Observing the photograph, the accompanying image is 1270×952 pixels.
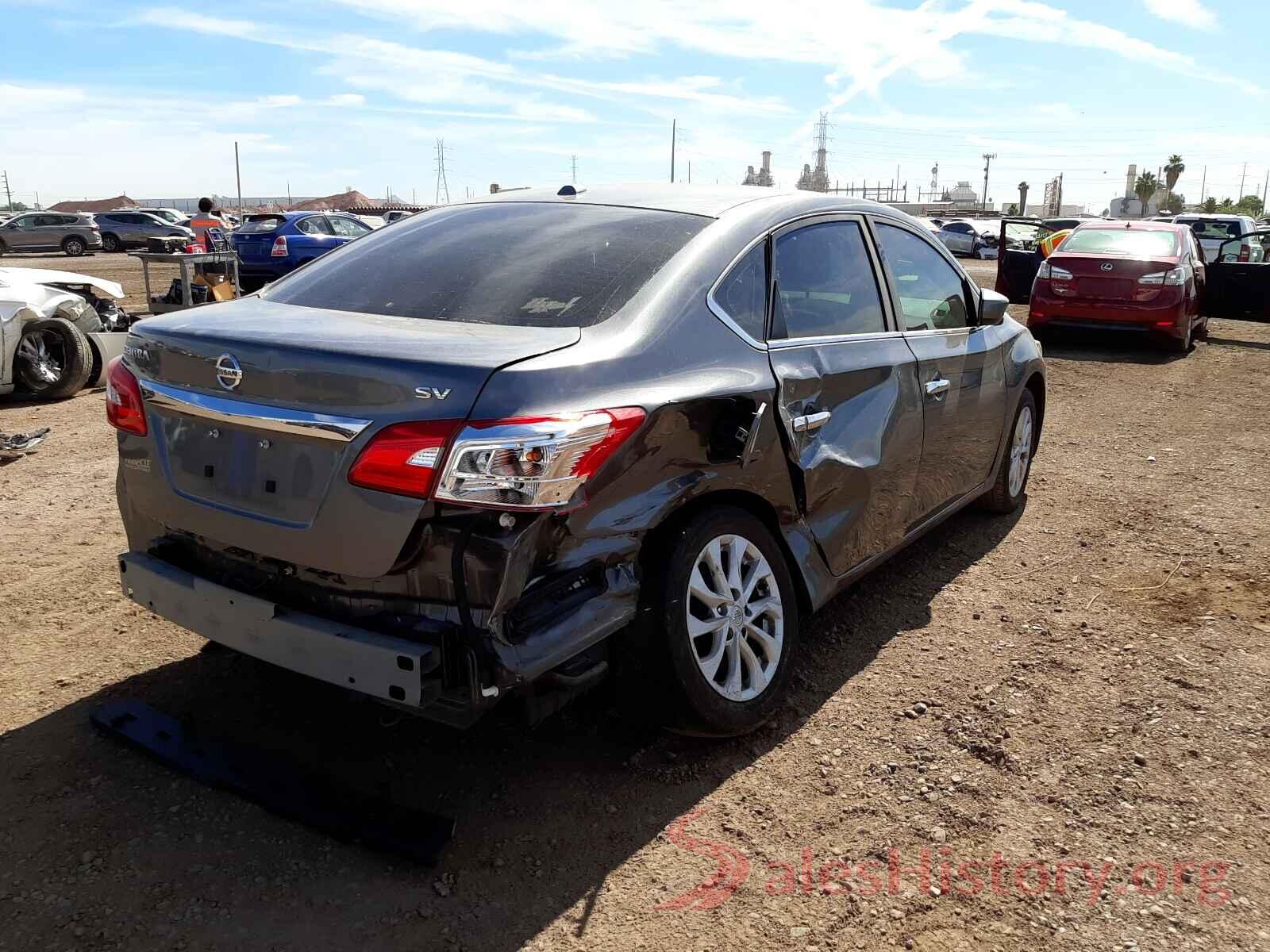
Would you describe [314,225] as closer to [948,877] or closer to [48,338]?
[48,338]

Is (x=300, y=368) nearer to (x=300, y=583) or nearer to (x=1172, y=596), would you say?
(x=300, y=583)

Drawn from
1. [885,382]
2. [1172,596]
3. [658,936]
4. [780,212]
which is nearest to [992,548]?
[1172,596]

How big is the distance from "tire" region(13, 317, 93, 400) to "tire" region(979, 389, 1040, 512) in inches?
289

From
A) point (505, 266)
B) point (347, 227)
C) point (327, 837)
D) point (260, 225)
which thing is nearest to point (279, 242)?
point (260, 225)

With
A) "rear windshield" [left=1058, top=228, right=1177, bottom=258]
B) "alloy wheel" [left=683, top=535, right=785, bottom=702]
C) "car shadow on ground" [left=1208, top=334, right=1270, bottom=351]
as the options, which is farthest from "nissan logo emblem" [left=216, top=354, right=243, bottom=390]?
"car shadow on ground" [left=1208, top=334, right=1270, bottom=351]

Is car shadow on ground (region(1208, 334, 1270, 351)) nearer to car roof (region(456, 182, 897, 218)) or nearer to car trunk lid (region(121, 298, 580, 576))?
car roof (region(456, 182, 897, 218))

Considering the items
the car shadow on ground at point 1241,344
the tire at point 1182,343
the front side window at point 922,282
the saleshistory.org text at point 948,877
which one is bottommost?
the saleshistory.org text at point 948,877

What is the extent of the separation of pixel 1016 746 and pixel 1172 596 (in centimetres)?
171

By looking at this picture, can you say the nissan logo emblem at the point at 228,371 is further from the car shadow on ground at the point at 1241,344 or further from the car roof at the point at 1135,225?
the car shadow on ground at the point at 1241,344

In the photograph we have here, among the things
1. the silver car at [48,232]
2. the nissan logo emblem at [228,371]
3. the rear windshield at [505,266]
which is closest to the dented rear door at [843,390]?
the rear windshield at [505,266]

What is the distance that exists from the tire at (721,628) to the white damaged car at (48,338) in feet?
23.9

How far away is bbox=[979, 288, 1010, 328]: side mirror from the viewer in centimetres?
471

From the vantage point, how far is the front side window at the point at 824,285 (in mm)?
3445

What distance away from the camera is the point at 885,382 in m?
3.79
